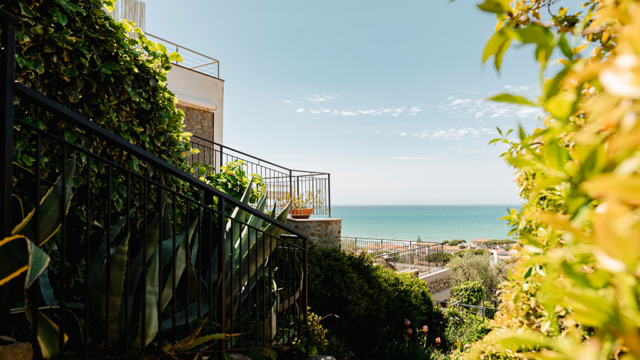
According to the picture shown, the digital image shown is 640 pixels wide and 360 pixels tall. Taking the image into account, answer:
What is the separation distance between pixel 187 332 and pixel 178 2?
12.8m

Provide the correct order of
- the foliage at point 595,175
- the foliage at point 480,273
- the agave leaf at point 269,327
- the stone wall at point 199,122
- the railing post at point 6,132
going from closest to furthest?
the foliage at point 595,175 < the railing post at point 6,132 < the agave leaf at point 269,327 < the stone wall at point 199,122 < the foliage at point 480,273

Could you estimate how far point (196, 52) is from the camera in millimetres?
11672

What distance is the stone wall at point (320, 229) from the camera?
923 centimetres

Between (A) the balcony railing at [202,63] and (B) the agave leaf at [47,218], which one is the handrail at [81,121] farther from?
(A) the balcony railing at [202,63]

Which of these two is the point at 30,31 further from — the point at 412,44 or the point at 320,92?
the point at 320,92

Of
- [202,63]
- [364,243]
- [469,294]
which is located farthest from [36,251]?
[364,243]

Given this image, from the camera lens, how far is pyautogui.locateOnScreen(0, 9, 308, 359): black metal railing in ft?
5.83

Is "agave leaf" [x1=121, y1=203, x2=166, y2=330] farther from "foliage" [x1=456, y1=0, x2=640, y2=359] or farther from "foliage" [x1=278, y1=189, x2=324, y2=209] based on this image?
"foliage" [x1=278, y1=189, x2=324, y2=209]

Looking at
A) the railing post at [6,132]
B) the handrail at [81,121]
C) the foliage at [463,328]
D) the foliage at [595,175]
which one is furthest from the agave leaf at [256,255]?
the foliage at [463,328]

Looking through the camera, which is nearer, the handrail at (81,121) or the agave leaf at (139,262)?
the handrail at (81,121)

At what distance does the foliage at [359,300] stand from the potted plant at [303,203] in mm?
1855

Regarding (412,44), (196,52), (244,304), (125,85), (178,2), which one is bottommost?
(244,304)

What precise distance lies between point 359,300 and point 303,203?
3.78 m

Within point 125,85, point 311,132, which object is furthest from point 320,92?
point 125,85
